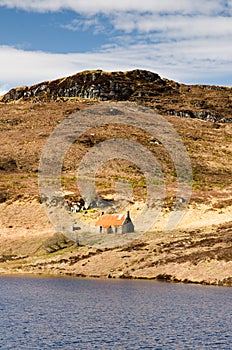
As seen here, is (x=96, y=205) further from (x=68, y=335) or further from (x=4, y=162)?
(x=68, y=335)

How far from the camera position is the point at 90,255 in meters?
89.4

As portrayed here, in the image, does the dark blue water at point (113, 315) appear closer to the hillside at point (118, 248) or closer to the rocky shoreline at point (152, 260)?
the rocky shoreline at point (152, 260)

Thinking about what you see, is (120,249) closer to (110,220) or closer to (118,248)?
(118,248)

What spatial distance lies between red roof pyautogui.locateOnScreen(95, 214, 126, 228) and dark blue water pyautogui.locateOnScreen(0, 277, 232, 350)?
86.5ft

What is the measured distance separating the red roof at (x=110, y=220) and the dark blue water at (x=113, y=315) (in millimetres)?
26365

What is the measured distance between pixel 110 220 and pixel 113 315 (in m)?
51.6

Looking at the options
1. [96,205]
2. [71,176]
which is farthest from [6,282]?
[71,176]

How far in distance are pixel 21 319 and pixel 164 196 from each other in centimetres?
7671

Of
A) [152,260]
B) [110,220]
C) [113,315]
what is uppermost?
[110,220]

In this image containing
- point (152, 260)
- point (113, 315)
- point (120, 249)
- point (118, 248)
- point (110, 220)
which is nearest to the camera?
point (113, 315)

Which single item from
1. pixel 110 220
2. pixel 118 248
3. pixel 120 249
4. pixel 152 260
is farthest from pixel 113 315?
pixel 110 220

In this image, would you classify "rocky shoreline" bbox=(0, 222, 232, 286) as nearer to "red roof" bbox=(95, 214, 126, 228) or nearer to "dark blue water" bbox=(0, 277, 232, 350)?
"dark blue water" bbox=(0, 277, 232, 350)

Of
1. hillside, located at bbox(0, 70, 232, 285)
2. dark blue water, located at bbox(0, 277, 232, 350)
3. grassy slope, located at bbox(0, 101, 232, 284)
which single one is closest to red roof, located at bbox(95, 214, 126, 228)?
hillside, located at bbox(0, 70, 232, 285)

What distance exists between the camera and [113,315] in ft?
166
